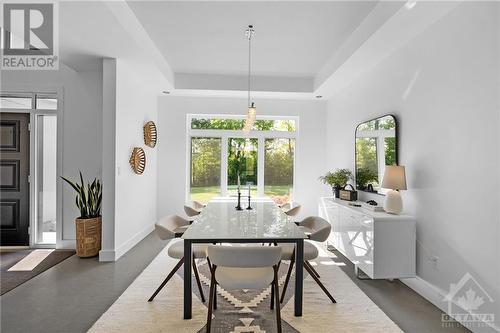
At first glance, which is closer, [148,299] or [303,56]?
[148,299]

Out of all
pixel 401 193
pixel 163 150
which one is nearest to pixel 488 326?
pixel 401 193

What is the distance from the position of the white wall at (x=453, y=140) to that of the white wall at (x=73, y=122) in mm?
4201

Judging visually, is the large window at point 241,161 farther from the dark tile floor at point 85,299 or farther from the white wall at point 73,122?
the dark tile floor at point 85,299

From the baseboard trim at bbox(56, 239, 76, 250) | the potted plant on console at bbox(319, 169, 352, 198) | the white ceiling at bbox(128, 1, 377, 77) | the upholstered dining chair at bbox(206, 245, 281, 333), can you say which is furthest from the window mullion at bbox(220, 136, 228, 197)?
the upholstered dining chair at bbox(206, 245, 281, 333)

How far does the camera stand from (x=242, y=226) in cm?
244

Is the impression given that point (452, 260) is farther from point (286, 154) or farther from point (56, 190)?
point (56, 190)

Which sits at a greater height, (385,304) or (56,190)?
(56,190)

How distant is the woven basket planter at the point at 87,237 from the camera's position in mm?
3738

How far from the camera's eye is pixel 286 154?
6.02 meters

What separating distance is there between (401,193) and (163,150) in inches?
170

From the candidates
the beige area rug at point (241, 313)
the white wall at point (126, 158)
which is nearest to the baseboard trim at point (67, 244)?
the white wall at point (126, 158)

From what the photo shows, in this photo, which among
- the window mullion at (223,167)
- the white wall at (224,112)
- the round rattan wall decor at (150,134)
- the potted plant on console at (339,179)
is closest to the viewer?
the potted plant on console at (339,179)

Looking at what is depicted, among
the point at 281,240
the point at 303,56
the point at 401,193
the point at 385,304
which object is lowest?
the point at 385,304

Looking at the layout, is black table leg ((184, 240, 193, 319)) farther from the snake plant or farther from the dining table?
the snake plant
